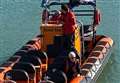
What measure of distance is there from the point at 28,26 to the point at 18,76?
28.4 ft

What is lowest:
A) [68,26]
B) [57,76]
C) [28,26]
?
[28,26]

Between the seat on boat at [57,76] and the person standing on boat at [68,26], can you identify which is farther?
the person standing on boat at [68,26]

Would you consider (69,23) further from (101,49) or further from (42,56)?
(101,49)

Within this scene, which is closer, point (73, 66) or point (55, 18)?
point (73, 66)

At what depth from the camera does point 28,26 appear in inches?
690

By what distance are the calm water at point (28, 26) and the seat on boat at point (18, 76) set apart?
3096 mm

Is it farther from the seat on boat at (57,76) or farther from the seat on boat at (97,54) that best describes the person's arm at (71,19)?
the seat on boat at (57,76)

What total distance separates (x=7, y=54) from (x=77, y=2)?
243cm

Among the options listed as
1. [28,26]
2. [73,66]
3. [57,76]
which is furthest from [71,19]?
[28,26]

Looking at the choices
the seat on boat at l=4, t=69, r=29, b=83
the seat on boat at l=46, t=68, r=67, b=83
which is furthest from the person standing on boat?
the seat on boat at l=4, t=69, r=29, b=83

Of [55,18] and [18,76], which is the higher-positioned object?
[55,18]

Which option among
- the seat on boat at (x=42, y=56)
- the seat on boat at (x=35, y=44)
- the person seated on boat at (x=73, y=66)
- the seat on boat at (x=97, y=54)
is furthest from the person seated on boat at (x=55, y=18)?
the person seated on boat at (x=73, y=66)

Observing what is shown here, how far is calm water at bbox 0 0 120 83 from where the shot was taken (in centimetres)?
1298

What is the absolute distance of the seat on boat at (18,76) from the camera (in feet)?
29.1
